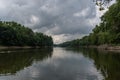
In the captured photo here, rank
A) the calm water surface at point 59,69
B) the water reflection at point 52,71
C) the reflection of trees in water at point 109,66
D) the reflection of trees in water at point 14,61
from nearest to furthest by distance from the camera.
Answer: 1. the water reflection at point 52,71
2. the calm water surface at point 59,69
3. the reflection of trees in water at point 109,66
4. the reflection of trees in water at point 14,61

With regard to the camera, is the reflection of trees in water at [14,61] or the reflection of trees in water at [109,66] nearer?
the reflection of trees in water at [109,66]

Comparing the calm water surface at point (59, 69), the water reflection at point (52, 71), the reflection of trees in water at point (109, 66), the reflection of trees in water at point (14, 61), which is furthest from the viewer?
the reflection of trees in water at point (14, 61)

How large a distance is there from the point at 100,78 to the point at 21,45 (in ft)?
499

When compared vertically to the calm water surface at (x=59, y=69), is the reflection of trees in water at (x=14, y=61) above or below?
above

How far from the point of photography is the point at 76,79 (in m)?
27.0

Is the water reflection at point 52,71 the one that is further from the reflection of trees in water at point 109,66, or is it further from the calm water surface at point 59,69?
the reflection of trees in water at point 109,66

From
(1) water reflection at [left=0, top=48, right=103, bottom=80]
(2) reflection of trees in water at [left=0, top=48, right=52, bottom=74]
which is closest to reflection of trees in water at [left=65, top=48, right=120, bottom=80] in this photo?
(1) water reflection at [left=0, top=48, right=103, bottom=80]

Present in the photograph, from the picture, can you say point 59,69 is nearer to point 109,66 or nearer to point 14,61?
point 109,66

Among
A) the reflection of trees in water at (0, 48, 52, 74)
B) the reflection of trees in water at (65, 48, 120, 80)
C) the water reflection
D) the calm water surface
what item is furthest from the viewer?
the reflection of trees in water at (0, 48, 52, 74)

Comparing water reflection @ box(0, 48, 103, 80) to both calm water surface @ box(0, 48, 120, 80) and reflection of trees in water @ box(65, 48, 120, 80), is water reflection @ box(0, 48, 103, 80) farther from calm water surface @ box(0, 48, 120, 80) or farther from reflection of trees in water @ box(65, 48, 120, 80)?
reflection of trees in water @ box(65, 48, 120, 80)

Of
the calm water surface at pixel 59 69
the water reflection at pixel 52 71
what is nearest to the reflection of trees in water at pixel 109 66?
the calm water surface at pixel 59 69

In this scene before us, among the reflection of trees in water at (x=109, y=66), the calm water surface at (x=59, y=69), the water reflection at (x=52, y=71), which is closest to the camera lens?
the water reflection at (x=52, y=71)

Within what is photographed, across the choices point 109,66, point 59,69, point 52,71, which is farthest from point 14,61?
point 109,66

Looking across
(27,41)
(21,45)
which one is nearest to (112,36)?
(21,45)
